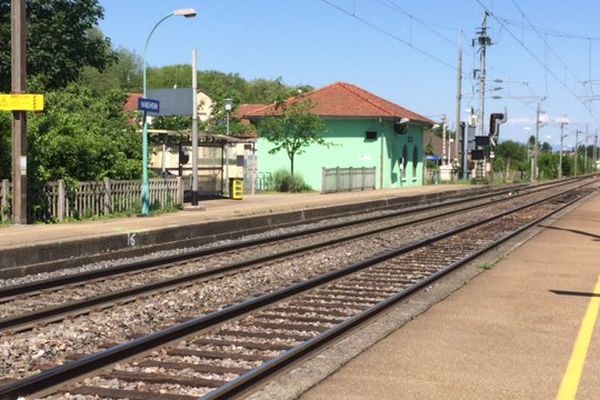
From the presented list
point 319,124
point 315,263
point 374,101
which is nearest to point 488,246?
point 315,263

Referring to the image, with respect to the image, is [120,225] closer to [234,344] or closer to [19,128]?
[19,128]

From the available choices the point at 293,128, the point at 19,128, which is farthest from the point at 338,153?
the point at 19,128

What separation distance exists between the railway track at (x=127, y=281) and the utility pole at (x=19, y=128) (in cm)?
518

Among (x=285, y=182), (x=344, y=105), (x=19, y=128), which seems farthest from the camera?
(x=344, y=105)

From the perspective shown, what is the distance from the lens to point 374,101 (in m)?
49.3

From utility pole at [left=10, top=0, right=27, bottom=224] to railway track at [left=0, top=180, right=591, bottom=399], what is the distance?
29.3 ft

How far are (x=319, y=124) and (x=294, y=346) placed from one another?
34.9 m

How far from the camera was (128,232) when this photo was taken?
54.0ft

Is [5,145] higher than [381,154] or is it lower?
lower

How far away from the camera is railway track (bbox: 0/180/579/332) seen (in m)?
9.03

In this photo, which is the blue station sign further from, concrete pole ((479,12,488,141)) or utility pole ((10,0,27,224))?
concrete pole ((479,12,488,141))

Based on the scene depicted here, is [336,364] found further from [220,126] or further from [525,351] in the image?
[220,126]

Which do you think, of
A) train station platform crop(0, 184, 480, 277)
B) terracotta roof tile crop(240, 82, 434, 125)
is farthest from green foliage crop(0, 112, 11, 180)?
terracotta roof tile crop(240, 82, 434, 125)

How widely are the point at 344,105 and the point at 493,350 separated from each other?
41.2 metres
